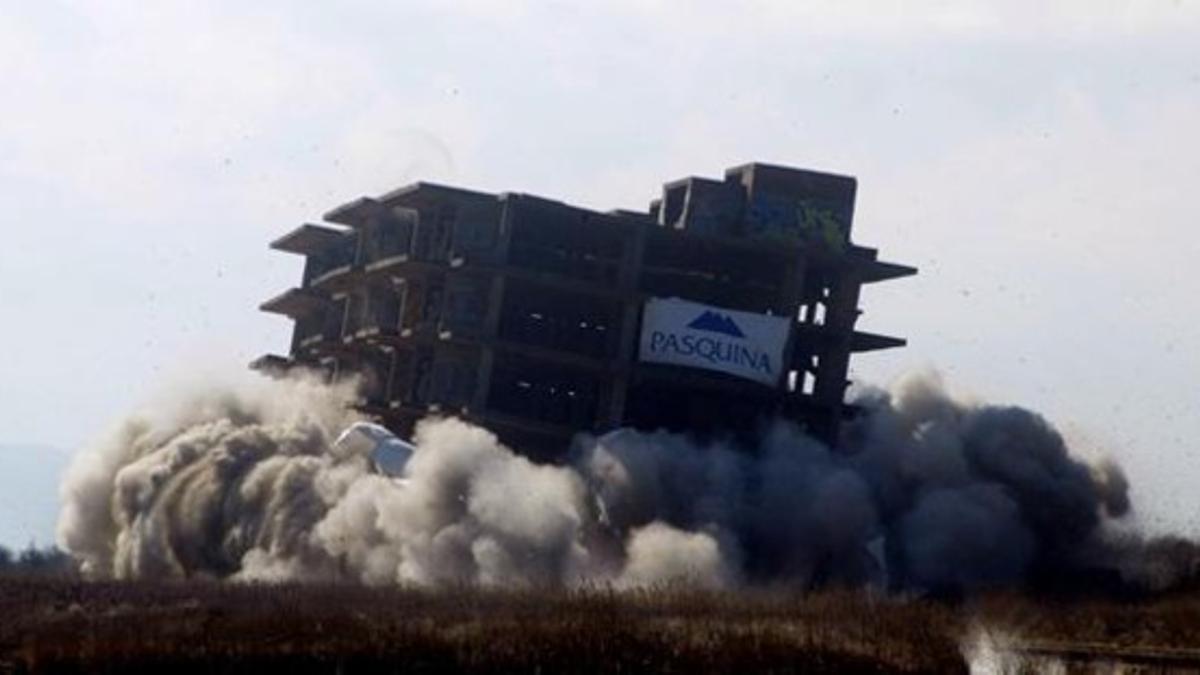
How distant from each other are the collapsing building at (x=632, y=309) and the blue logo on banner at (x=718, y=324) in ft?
0.24

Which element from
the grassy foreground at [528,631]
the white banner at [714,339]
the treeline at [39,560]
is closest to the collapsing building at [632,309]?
the white banner at [714,339]

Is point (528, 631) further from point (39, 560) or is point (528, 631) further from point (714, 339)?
point (39, 560)

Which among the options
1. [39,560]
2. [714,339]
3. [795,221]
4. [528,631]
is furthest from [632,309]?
[528,631]

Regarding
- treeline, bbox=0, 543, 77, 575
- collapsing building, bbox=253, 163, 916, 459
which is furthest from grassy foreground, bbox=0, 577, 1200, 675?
treeline, bbox=0, 543, 77, 575

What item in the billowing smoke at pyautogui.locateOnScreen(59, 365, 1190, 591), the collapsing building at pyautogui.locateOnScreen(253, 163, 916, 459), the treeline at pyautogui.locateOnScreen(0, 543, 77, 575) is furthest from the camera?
the treeline at pyautogui.locateOnScreen(0, 543, 77, 575)

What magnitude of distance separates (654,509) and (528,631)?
91.2 feet

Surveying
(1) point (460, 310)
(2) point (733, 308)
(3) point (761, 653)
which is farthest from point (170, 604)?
(2) point (733, 308)

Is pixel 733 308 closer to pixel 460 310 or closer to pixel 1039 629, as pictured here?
pixel 460 310

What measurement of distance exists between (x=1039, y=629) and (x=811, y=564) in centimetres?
2019

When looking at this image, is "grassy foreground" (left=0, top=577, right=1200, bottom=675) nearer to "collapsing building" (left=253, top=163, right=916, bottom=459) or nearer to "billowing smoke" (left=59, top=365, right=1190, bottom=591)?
"billowing smoke" (left=59, top=365, right=1190, bottom=591)

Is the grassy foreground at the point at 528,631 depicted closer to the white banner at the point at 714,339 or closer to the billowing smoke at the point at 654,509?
the billowing smoke at the point at 654,509

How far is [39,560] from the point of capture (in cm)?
10200

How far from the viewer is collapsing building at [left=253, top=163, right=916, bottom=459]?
280 ft

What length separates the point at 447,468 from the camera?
77.8m
